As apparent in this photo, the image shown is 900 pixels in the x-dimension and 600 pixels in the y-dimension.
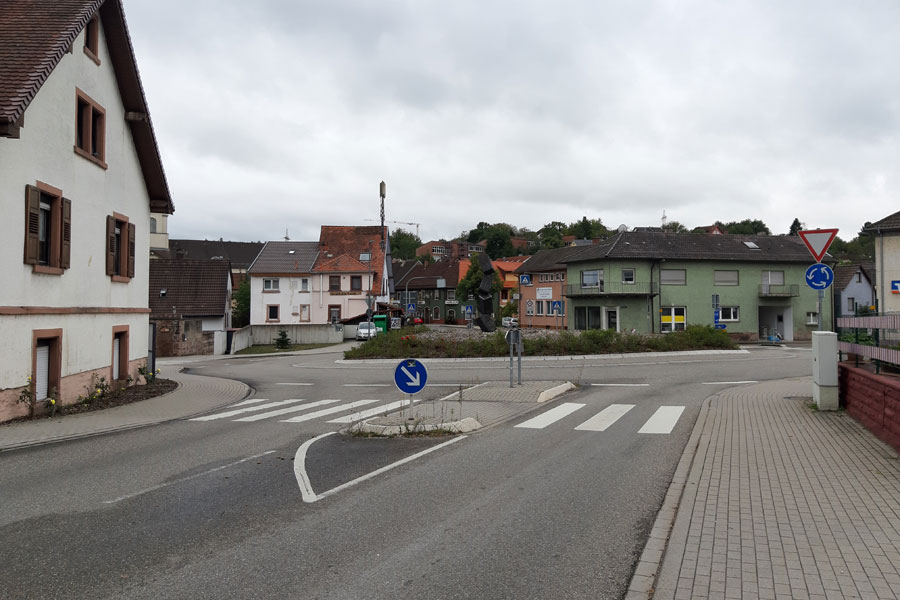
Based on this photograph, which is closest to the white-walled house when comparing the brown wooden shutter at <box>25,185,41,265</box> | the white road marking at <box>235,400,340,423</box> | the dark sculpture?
the brown wooden shutter at <box>25,185,41,265</box>

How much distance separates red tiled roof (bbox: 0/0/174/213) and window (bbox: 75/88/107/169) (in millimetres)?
1550

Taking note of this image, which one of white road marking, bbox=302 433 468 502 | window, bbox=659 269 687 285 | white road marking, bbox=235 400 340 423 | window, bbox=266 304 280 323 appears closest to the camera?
white road marking, bbox=302 433 468 502

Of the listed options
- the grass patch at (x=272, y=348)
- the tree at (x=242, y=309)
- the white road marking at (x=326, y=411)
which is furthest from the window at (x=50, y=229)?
the tree at (x=242, y=309)

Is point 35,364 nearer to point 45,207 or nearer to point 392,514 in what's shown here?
point 45,207

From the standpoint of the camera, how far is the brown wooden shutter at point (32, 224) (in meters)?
12.9

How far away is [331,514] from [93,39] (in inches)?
588

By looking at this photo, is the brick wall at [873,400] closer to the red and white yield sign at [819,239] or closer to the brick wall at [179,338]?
the red and white yield sign at [819,239]

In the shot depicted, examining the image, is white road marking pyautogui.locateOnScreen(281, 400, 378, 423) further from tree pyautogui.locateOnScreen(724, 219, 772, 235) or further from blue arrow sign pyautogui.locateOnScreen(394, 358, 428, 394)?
tree pyautogui.locateOnScreen(724, 219, 772, 235)

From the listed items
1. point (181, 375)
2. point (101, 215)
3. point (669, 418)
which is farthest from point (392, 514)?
point (181, 375)

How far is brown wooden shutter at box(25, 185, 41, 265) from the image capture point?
12.9 m

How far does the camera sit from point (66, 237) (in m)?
14.3

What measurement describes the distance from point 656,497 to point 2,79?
44.5 feet

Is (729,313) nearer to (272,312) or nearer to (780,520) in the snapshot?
(272,312)

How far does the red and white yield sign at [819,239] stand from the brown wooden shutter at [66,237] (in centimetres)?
1498
